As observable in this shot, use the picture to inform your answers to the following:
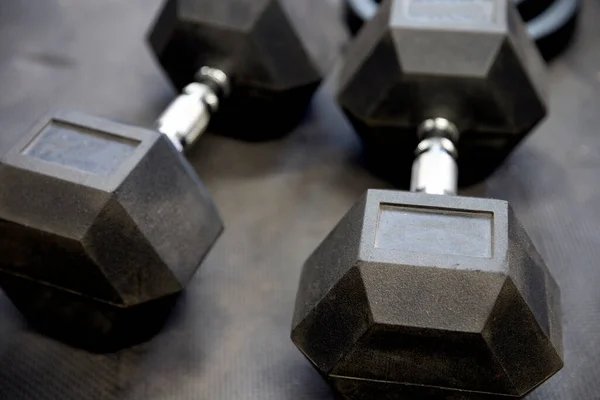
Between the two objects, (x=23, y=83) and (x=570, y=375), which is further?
(x=23, y=83)

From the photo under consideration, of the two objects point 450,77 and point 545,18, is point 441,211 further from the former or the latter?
point 545,18

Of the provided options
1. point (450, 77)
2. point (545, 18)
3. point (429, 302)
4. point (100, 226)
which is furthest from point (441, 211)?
point (545, 18)

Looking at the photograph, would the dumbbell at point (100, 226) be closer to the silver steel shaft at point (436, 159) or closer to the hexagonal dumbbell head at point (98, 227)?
the hexagonal dumbbell head at point (98, 227)

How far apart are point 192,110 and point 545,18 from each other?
0.66m

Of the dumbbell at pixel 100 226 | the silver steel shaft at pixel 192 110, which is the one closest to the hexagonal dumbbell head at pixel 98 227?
the dumbbell at pixel 100 226

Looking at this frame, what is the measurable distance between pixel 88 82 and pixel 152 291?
0.59m

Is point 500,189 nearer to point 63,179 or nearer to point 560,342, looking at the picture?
point 560,342

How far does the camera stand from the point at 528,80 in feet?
3.18

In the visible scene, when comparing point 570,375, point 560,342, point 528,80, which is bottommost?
point 570,375

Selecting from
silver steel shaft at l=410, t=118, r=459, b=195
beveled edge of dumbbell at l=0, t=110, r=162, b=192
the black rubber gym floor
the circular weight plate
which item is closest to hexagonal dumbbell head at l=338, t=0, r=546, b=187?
silver steel shaft at l=410, t=118, r=459, b=195

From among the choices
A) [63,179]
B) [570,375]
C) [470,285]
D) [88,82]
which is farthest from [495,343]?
[88,82]

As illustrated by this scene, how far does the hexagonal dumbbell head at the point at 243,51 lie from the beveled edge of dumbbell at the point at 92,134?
269mm

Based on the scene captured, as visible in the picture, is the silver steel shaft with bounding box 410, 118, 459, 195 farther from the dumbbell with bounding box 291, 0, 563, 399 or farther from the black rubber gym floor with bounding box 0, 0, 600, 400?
the black rubber gym floor with bounding box 0, 0, 600, 400

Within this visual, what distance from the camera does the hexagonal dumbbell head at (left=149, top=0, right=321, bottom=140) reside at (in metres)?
1.05
